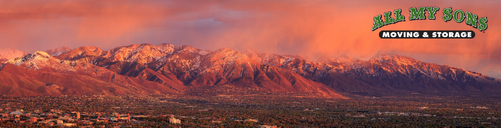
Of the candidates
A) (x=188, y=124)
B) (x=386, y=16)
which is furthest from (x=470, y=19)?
(x=188, y=124)

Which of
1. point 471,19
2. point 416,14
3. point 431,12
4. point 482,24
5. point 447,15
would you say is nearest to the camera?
point 482,24

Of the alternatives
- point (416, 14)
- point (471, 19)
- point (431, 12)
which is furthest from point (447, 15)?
point (416, 14)

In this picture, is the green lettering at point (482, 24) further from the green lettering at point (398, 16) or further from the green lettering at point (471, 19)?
the green lettering at point (398, 16)

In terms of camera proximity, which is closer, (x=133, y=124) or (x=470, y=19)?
(x=133, y=124)

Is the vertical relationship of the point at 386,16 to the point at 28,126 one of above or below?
above

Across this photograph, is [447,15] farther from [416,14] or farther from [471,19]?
[416,14]

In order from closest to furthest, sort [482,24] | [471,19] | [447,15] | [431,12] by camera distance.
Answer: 1. [482,24]
2. [447,15]
3. [471,19]
4. [431,12]

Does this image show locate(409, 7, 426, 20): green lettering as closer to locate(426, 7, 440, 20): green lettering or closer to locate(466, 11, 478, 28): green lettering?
locate(426, 7, 440, 20): green lettering

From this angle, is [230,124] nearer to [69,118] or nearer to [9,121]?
[69,118]
